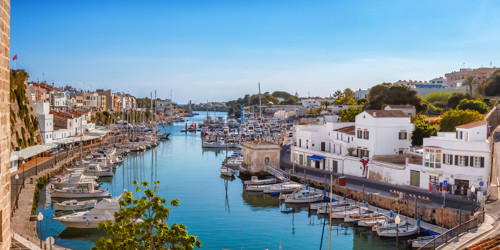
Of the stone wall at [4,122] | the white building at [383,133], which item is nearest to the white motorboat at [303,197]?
the white building at [383,133]

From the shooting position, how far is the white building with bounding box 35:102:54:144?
54781 mm

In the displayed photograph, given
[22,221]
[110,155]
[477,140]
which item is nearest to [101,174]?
[110,155]

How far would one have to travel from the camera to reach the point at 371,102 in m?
64.1

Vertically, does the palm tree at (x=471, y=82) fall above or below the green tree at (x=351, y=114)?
above

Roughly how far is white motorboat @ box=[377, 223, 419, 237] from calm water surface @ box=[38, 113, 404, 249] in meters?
0.36

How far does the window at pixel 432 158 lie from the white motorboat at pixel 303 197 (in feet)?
27.0

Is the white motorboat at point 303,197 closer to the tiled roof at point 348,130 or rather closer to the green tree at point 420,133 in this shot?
the tiled roof at point 348,130

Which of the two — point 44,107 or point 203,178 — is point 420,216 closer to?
point 203,178

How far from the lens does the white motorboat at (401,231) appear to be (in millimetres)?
24672

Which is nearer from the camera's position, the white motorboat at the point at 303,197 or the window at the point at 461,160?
the window at the point at 461,160

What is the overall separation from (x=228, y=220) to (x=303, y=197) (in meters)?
6.66

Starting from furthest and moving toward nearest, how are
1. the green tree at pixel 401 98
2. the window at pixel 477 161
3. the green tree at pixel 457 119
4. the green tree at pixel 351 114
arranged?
the green tree at pixel 401 98
the green tree at pixel 351 114
the green tree at pixel 457 119
the window at pixel 477 161

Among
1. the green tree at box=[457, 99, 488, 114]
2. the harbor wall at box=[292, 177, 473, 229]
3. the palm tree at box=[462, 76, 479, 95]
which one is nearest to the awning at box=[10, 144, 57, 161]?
the harbor wall at box=[292, 177, 473, 229]

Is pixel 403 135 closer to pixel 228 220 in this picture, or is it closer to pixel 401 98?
pixel 228 220
